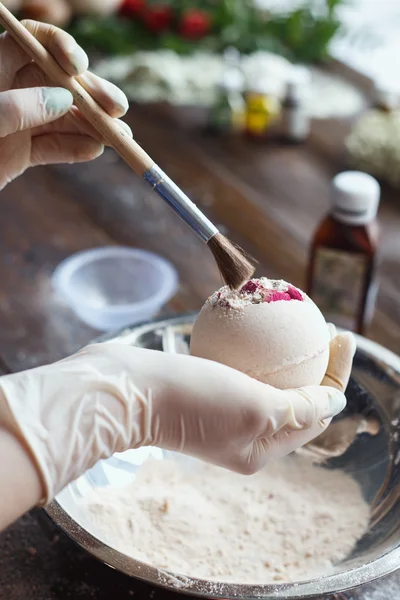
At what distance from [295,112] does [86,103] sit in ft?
4.09

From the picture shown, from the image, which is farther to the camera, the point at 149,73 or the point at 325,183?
the point at 149,73

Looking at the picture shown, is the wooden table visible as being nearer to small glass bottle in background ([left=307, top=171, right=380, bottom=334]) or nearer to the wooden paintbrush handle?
small glass bottle in background ([left=307, top=171, right=380, bottom=334])

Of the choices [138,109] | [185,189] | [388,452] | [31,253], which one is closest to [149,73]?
[138,109]

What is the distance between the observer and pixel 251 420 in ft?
2.47

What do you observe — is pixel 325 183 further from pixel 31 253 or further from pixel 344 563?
pixel 344 563

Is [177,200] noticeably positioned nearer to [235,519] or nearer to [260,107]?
[235,519]

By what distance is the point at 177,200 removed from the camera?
839 mm

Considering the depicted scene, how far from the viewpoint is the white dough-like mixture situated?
87cm

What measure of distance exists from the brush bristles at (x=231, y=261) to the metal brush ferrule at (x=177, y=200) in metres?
0.01

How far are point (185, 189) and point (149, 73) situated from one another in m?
0.65

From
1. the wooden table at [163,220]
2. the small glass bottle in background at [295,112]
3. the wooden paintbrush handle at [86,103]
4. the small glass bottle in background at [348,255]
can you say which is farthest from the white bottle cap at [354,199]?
the small glass bottle in background at [295,112]

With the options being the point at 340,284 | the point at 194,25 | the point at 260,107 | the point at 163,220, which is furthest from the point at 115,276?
the point at 194,25

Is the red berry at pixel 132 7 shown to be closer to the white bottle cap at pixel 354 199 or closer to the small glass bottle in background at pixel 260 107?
the small glass bottle in background at pixel 260 107

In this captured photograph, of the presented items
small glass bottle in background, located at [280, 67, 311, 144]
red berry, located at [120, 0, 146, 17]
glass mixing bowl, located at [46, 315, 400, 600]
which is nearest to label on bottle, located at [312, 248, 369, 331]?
glass mixing bowl, located at [46, 315, 400, 600]
